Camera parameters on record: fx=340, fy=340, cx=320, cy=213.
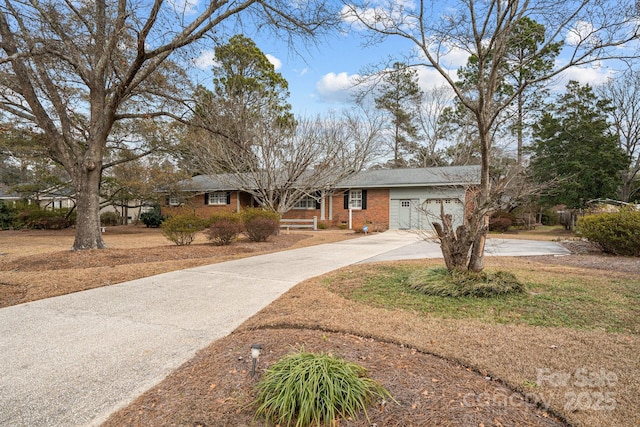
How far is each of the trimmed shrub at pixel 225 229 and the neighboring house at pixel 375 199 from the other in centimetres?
743

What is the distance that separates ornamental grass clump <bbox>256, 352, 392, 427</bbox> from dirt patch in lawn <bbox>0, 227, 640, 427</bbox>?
0.10 m

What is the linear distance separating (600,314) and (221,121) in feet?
37.4

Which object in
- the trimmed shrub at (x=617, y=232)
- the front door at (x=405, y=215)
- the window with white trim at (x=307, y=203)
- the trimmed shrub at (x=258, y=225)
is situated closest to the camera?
the trimmed shrub at (x=617, y=232)

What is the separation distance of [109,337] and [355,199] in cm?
1865

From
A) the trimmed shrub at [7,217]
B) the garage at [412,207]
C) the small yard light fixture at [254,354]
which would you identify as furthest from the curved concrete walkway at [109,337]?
the trimmed shrub at [7,217]

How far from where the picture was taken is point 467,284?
527 cm

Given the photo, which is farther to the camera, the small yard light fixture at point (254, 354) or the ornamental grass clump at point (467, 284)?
the ornamental grass clump at point (467, 284)

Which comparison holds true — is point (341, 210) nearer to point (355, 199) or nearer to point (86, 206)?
point (355, 199)

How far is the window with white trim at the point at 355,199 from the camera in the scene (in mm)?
21547

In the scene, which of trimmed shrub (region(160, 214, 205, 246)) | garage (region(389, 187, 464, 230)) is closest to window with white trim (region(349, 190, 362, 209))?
garage (region(389, 187, 464, 230))

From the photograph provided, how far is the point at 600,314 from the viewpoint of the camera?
4.27 m

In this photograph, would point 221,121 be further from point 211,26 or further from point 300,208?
point 300,208

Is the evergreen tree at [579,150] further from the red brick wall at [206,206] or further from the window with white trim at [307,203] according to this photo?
the red brick wall at [206,206]

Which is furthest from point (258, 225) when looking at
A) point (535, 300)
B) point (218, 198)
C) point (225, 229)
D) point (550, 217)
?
point (550, 217)
